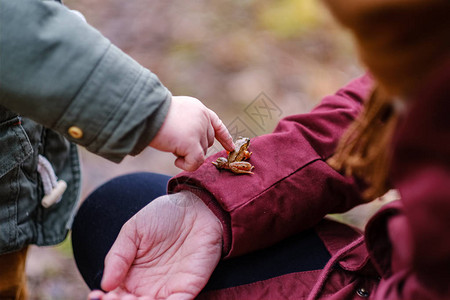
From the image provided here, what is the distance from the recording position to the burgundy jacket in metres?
0.56

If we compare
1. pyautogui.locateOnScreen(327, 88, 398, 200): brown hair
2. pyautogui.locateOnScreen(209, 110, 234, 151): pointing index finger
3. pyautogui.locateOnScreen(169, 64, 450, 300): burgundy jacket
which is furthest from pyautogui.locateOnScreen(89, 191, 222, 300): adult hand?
pyautogui.locateOnScreen(327, 88, 398, 200): brown hair

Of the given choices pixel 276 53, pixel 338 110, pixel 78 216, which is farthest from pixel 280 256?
pixel 276 53

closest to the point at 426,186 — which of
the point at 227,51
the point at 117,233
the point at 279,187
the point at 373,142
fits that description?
the point at 373,142

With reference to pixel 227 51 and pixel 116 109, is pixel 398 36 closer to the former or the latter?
pixel 116 109

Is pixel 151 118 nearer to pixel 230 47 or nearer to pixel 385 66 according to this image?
pixel 385 66

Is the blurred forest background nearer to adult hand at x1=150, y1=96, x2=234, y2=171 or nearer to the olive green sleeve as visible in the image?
adult hand at x1=150, y1=96, x2=234, y2=171

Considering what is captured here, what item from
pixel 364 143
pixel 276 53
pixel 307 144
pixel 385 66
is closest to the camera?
pixel 385 66

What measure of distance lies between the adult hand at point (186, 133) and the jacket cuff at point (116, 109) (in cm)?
3

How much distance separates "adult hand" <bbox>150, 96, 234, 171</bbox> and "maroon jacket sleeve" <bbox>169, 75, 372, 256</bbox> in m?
0.09

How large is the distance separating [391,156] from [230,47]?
206 cm

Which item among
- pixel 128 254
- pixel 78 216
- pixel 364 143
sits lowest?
pixel 78 216

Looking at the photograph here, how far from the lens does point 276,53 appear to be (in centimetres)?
254

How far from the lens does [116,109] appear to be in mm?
849

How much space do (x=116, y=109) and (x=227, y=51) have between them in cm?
177
